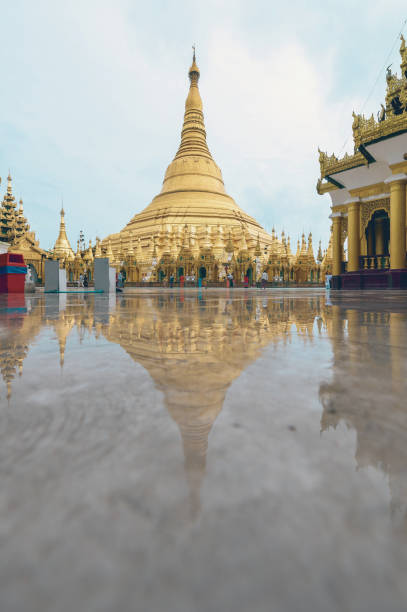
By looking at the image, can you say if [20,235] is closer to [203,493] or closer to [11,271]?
[11,271]

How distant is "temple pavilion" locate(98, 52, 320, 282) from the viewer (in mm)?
23406

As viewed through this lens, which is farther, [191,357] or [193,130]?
[193,130]

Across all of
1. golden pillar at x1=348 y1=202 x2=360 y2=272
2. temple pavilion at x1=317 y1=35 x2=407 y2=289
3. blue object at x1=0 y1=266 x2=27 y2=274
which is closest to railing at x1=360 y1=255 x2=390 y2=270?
temple pavilion at x1=317 y1=35 x2=407 y2=289

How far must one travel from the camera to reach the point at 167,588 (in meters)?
0.22

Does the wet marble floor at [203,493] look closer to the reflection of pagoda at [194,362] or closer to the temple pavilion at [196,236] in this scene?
the reflection of pagoda at [194,362]

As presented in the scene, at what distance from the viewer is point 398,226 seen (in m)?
9.12

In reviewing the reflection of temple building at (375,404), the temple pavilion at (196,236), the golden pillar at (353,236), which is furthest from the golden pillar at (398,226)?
the temple pavilion at (196,236)

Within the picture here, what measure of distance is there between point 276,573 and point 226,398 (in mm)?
364

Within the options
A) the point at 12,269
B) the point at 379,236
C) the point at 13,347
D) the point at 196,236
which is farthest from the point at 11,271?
the point at 196,236

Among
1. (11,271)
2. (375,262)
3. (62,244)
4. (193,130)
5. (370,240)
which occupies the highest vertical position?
(193,130)

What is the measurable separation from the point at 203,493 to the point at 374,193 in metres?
12.2

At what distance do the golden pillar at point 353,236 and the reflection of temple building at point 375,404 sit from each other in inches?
426

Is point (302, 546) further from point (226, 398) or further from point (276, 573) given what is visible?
point (226, 398)

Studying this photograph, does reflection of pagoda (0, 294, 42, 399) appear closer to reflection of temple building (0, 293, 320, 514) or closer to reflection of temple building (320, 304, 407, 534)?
reflection of temple building (0, 293, 320, 514)
